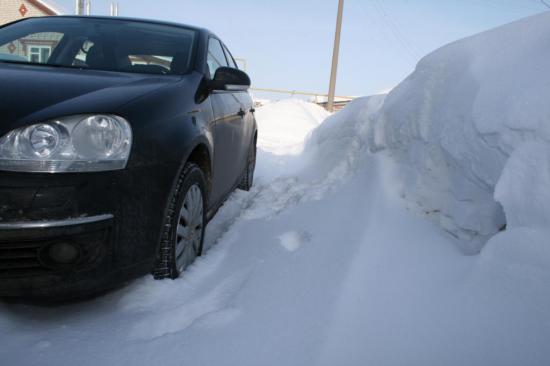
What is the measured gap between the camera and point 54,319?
76.9 inches

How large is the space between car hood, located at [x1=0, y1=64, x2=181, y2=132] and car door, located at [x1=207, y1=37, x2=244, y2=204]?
590mm

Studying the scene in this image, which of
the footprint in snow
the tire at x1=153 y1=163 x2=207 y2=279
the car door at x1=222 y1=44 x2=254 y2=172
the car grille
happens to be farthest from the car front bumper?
the car door at x1=222 y1=44 x2=254 y2=172

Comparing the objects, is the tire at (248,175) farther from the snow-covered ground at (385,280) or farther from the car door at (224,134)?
the snow-covered ground at (385,280)

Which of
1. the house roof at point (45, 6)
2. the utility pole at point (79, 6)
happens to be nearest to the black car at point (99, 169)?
the utility pole at point (79, 6)

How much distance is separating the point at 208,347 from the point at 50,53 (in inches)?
85.2

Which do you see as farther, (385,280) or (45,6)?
(45,6)

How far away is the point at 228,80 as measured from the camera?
2.85 metres

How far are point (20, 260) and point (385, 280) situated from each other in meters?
1.52

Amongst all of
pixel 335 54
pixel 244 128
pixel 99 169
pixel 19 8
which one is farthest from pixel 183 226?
pixel 19 8

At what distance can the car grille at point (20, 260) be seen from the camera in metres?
1.65

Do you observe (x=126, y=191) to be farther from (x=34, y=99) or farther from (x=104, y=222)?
(x=34, y=99)

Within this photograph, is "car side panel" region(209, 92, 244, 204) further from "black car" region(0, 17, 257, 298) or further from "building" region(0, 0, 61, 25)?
"building" region(0, 0, 61, 25)

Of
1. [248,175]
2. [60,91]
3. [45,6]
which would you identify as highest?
[45,6]

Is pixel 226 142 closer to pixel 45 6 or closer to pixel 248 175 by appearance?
pixel 248 175
